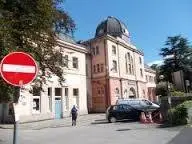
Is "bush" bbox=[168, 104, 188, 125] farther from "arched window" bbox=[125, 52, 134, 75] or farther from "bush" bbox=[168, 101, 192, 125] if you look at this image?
"arched window" bbox=[125, 52, 134, 75]

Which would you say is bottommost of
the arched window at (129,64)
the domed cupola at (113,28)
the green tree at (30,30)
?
the green tree at (30,30)

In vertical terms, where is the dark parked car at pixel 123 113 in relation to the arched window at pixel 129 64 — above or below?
below

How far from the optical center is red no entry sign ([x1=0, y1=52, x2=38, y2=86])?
600 cm

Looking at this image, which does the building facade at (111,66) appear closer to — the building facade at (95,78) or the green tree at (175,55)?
the building facade at (95,78)

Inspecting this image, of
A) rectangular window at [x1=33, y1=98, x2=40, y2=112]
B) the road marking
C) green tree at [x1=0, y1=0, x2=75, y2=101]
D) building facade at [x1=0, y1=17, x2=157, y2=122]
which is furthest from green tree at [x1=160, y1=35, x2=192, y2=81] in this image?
the road marking

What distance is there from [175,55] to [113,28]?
17.2 m

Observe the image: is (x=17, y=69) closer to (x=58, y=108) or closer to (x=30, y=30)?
(x=30, y=30)

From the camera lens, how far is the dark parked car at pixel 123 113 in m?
29.2

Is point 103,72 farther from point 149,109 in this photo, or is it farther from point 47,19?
point 47,19

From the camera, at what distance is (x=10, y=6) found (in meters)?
15.0

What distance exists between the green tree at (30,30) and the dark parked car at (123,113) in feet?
44.4

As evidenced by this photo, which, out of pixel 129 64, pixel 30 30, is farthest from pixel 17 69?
pixel 129 64

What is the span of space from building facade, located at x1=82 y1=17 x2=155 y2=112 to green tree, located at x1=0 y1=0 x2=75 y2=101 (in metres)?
29.9

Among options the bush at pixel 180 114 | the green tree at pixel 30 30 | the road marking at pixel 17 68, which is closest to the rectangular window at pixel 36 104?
the bush at pixel 180 114
